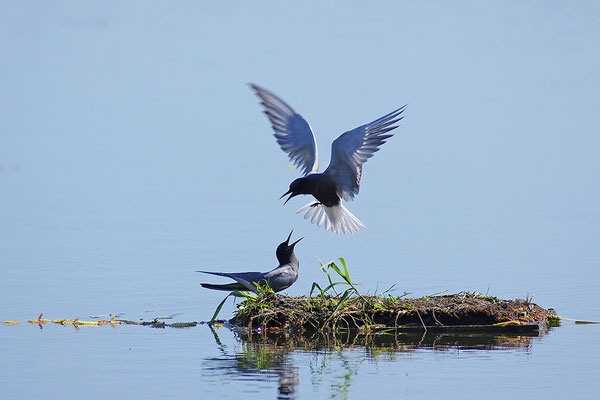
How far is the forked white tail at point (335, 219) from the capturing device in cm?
1341

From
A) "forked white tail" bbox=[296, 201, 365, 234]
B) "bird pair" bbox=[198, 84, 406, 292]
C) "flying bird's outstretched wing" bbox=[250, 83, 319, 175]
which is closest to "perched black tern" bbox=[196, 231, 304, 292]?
"bird pair" bbox=[198, 84, 406, 292]

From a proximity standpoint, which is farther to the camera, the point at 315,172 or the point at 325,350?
the point at 315,172

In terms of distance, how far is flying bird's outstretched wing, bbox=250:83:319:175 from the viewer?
13.3m

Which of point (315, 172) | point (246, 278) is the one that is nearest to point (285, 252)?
point (246, 278)

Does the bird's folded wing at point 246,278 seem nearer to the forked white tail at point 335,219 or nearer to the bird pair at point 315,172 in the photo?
the bird pair at point 315,172

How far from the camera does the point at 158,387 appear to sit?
29.1 ft

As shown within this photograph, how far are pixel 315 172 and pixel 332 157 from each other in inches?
24.5

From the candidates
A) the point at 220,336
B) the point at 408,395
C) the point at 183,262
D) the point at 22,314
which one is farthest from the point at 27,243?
the point at 408,395

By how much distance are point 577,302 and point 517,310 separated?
153 cm

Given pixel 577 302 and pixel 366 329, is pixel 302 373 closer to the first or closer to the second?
pixel 366 329

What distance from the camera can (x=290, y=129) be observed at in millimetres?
13422

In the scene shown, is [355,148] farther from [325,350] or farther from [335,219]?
[325,350]

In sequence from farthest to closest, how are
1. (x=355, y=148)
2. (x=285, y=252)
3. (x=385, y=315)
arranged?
(x=355, y=148)
(x=285, y=252)
(x=385, y=315)

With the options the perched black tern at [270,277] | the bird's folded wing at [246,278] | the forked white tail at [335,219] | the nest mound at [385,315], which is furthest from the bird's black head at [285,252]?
the forked white tail at [335,219]
